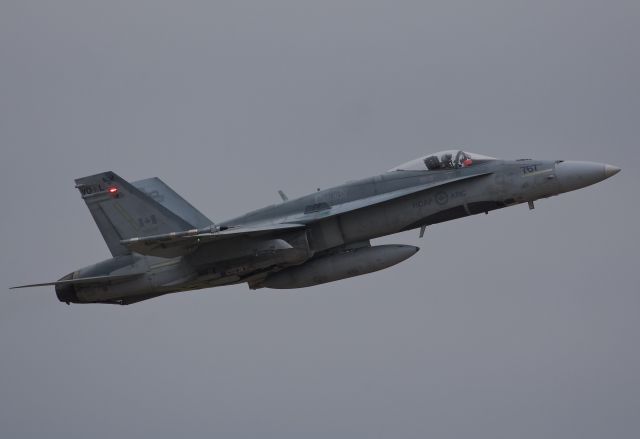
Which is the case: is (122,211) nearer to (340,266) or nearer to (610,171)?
(340,266)

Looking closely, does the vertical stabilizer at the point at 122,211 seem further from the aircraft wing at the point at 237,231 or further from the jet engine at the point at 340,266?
the jet engine at the point at 340,266

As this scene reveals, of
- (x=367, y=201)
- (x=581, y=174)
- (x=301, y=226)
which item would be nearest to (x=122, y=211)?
(x=301, y=226)

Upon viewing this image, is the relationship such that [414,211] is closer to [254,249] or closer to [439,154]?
[439,154]

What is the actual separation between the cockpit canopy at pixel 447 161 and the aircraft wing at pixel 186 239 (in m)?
2.89

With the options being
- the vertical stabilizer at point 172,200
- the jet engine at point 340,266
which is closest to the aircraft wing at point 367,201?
the jet engine at point 340,266

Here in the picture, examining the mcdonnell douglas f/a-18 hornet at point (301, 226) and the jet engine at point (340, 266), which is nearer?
the mcdonnell douglas f/a-18 hornet at point (301, 226)

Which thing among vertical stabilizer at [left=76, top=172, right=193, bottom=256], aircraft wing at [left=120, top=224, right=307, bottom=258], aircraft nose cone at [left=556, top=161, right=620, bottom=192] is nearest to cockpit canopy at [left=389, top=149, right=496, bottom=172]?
aircraft nose cone at [left=556, top=161, right=620, bottom=192]

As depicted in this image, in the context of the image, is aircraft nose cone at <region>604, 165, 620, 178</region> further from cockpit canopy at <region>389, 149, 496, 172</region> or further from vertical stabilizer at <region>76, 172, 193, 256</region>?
vertical stabilizer at <region>76, 172, 193, 256</region>

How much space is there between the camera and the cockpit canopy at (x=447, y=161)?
3120 centimetres

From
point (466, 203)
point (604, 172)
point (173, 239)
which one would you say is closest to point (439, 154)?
point (466, 203)

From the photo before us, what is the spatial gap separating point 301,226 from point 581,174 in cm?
610

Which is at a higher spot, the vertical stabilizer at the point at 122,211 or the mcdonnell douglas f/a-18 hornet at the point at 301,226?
the vertical stabilizer at the point at 122,211

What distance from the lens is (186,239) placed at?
30656 mm

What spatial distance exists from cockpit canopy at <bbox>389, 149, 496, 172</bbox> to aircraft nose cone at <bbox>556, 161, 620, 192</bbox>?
5.47 feet
